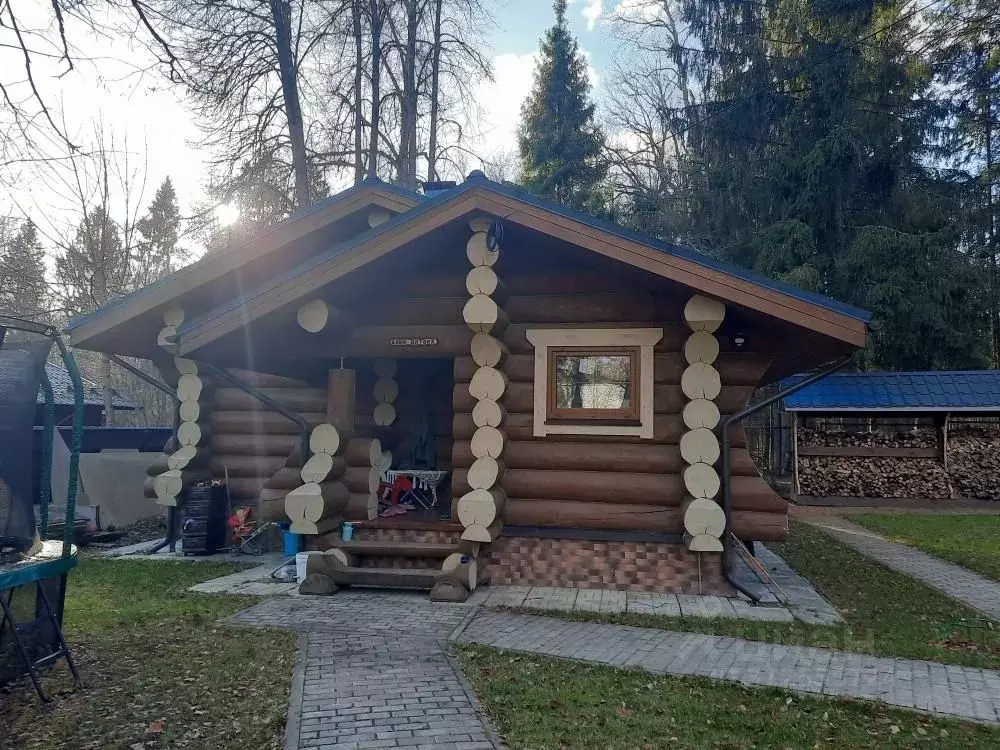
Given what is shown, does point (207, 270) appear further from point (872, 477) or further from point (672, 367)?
point (872, 477)

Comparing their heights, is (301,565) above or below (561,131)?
below

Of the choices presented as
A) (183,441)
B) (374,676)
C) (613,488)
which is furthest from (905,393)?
(374,676)

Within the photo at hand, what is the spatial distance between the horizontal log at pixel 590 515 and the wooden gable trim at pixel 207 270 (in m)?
4.31

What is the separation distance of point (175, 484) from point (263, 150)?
8718mm

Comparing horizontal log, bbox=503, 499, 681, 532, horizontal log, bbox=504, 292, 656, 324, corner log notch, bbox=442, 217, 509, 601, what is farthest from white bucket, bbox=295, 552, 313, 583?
horizontal log, bbox=504, 292, 656, 324

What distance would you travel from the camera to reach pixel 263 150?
51.3 ft

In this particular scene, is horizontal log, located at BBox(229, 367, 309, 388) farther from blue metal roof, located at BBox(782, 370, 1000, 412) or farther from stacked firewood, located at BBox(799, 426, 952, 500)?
stacked firewood, located at BBox(799, 426, 952, 500)

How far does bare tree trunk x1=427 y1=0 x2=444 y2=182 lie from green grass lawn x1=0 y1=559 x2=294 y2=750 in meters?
15.8

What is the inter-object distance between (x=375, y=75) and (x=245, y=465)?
1280 cm

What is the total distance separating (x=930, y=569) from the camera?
9.55m

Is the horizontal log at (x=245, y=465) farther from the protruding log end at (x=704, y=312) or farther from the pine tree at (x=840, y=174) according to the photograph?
the pine tree at (x=840, y=174)

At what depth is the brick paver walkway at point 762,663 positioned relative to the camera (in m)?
4.71

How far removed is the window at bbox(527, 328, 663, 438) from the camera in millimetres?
7637

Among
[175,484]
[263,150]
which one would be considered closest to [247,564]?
[175,484]
